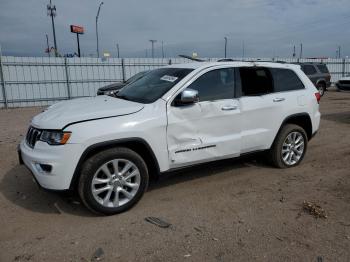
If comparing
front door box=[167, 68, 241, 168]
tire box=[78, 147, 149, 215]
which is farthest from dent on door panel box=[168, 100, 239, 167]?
tire box=[78, 147, 149, 215]

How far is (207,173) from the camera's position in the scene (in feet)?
16.8

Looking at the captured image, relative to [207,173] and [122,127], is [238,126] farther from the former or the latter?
[122,127]

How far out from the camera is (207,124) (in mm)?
4191

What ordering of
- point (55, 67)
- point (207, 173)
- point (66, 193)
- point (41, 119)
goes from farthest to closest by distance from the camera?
point (55, 67) < point (207, 173) < point (41, 119) < point (66, 193)

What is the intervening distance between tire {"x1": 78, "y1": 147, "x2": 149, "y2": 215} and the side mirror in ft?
2.69

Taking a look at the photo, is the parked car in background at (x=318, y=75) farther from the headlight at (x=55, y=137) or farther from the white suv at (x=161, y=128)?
the headlight at (x=55, y=137)

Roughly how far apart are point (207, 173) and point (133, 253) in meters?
2.33

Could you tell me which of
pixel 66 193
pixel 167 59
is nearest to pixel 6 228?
pixel 66 193

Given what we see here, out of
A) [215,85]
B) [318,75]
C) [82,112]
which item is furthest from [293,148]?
[318,75]

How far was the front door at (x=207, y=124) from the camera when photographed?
157 inches

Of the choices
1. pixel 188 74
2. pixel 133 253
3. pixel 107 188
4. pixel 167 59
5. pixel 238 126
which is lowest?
pixel 133 253

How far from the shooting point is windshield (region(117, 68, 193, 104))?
13.6 feet

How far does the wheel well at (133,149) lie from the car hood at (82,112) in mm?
315

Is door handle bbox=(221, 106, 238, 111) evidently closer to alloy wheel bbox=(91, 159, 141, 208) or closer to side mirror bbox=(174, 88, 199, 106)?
side mirror bbox=(174, 88, 199, 106)
